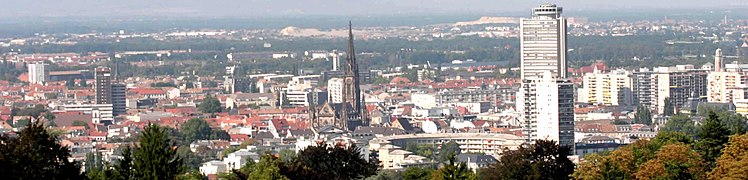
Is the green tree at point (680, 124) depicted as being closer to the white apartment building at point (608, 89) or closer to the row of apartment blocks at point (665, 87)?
the row of apartment blocks at point (665, 87)

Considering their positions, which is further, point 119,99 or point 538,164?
point 119,99

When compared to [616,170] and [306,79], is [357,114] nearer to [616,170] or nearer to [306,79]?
[306,79]

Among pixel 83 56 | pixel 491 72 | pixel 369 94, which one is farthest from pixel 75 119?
pixel 83 56

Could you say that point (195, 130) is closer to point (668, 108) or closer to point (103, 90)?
point (668, 108)

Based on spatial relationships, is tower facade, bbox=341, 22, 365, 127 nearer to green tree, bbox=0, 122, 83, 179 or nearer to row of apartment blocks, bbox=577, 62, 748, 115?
row of apartment blocks, bbox=577, 62, 748, 115

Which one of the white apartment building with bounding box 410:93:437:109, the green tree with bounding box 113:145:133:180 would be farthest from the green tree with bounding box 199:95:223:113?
the green tree with bounding box 113:145:133:180

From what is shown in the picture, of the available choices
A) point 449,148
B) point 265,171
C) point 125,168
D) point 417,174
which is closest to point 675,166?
point 265,171
